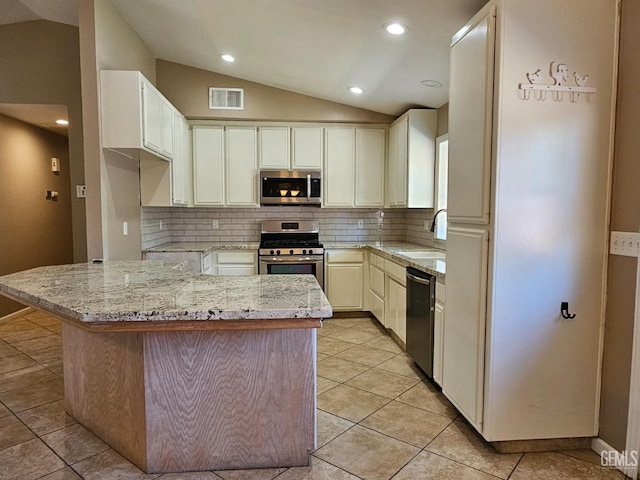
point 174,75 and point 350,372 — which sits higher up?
point 174,75

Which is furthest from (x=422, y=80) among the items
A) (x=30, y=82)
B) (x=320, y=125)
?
(x=30, y=82)

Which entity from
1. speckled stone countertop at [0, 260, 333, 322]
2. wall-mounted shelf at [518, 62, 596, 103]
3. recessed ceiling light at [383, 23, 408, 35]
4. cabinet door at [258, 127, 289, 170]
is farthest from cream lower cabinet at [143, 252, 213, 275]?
wall-mounted shelf at [518, 62, 596, 103]

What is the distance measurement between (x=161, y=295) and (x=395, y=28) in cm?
230

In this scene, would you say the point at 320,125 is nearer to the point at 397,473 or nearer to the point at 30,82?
the point at 30,82

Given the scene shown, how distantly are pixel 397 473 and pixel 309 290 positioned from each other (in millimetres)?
997

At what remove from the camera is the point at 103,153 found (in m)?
2.95

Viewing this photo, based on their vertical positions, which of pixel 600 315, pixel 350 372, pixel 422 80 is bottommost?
pixel 350 372

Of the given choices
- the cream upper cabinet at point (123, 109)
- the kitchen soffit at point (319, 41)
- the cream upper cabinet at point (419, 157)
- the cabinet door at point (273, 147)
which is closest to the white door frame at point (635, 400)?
the kitchen soffit at point (319, 41)

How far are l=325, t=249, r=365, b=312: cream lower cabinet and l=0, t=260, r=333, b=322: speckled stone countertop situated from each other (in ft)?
7.83

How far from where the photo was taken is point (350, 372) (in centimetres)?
311

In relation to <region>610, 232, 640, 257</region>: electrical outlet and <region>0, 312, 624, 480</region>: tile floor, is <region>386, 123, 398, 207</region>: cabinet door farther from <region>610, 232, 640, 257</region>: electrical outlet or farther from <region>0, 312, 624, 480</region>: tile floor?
<region>610, 232, 640, 257</region>: electrical outlet

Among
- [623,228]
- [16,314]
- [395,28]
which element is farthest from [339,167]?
[16,314]

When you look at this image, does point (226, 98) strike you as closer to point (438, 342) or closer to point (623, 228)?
point (438, 342)

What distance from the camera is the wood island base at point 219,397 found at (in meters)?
1.80
